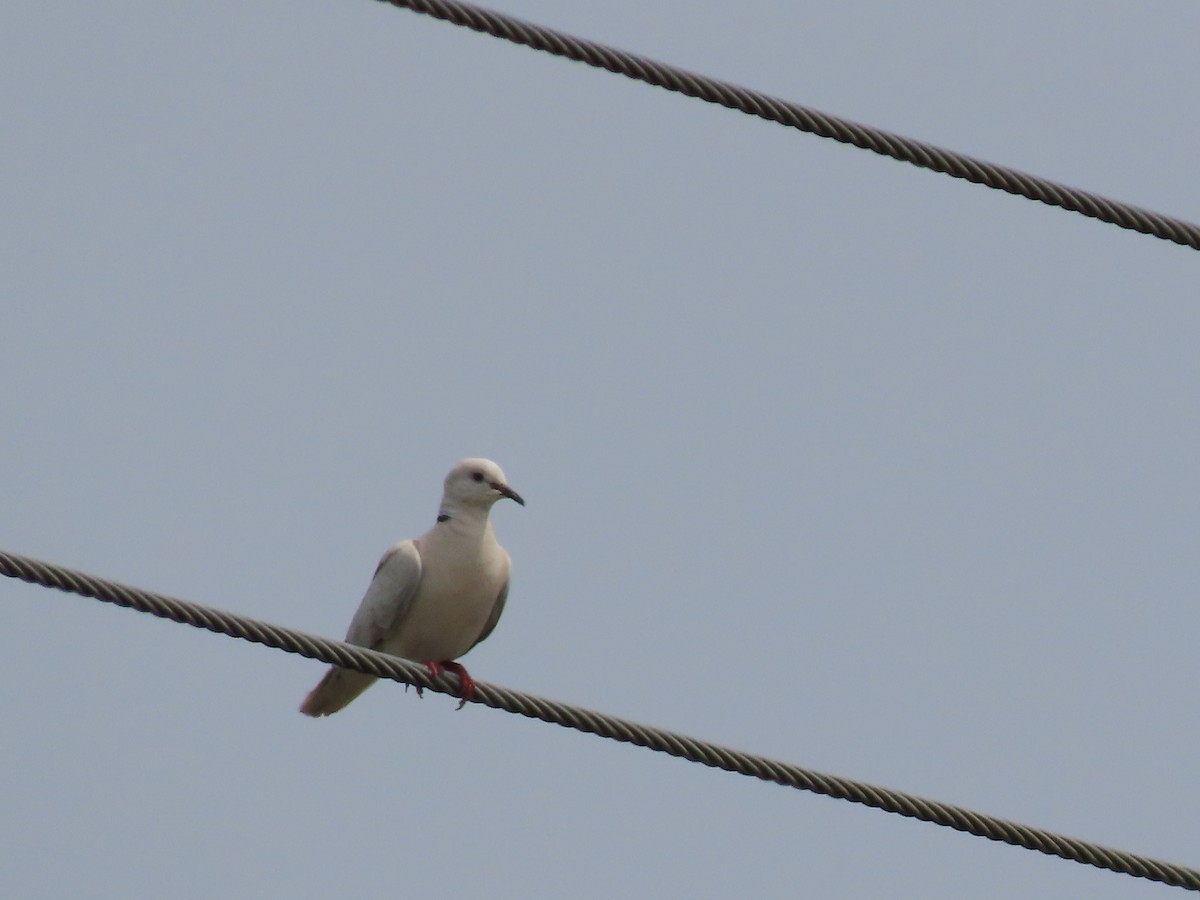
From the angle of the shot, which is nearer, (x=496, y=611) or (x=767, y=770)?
(x=767, y=770)

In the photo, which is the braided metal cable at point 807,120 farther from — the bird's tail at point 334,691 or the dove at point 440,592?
the bird's tail at point 334,691

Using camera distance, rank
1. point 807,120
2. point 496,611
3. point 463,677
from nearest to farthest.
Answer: point 807,120, point 463,677, point 496,611

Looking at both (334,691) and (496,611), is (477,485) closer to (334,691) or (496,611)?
(496,611)

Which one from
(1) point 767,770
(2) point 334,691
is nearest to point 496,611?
(2) point 334,691

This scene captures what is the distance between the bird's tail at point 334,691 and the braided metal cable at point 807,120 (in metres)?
4.34

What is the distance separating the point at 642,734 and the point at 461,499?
3.78 meters

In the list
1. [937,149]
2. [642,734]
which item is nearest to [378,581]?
[642,734]

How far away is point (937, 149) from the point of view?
5531 mm

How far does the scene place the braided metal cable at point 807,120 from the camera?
17.3 feet

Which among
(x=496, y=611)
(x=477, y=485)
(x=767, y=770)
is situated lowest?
(x=767, y=770)

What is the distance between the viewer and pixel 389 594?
8938mm

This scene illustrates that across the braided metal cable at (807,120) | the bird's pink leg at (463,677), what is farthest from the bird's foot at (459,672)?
the braided metal cable at (807,120)

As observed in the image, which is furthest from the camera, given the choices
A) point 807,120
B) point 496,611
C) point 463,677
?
point 496,611

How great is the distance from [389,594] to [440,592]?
0.23m
